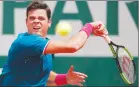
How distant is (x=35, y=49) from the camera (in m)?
3.21

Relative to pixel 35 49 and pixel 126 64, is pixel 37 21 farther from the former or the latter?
pixel 126 64

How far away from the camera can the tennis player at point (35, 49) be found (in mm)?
3135

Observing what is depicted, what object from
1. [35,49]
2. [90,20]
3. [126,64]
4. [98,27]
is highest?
[98,27]

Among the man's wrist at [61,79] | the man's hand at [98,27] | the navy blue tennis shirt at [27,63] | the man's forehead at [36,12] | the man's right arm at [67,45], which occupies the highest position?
the man's forehead at [36,12]

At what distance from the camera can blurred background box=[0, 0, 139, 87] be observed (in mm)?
5984

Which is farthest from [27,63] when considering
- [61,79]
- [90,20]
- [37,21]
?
[90,20]

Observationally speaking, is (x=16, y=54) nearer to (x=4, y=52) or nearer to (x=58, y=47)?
(x=58, y=47)

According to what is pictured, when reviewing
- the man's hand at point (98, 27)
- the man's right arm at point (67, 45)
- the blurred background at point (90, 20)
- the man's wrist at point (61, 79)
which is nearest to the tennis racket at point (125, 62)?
the man's wrist at point (61, 79)

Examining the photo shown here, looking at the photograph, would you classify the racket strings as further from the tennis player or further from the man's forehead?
the man's forehead

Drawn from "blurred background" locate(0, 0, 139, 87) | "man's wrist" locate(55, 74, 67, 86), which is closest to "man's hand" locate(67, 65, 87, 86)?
"man's wrist" locate(55, 74, 67, 86)

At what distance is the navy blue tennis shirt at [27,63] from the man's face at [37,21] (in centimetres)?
11

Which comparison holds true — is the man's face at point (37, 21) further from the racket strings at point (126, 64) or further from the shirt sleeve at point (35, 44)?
the racket strings at point (126, 64)

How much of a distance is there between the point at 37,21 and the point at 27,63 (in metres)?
0.35

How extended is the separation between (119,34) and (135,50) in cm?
30
